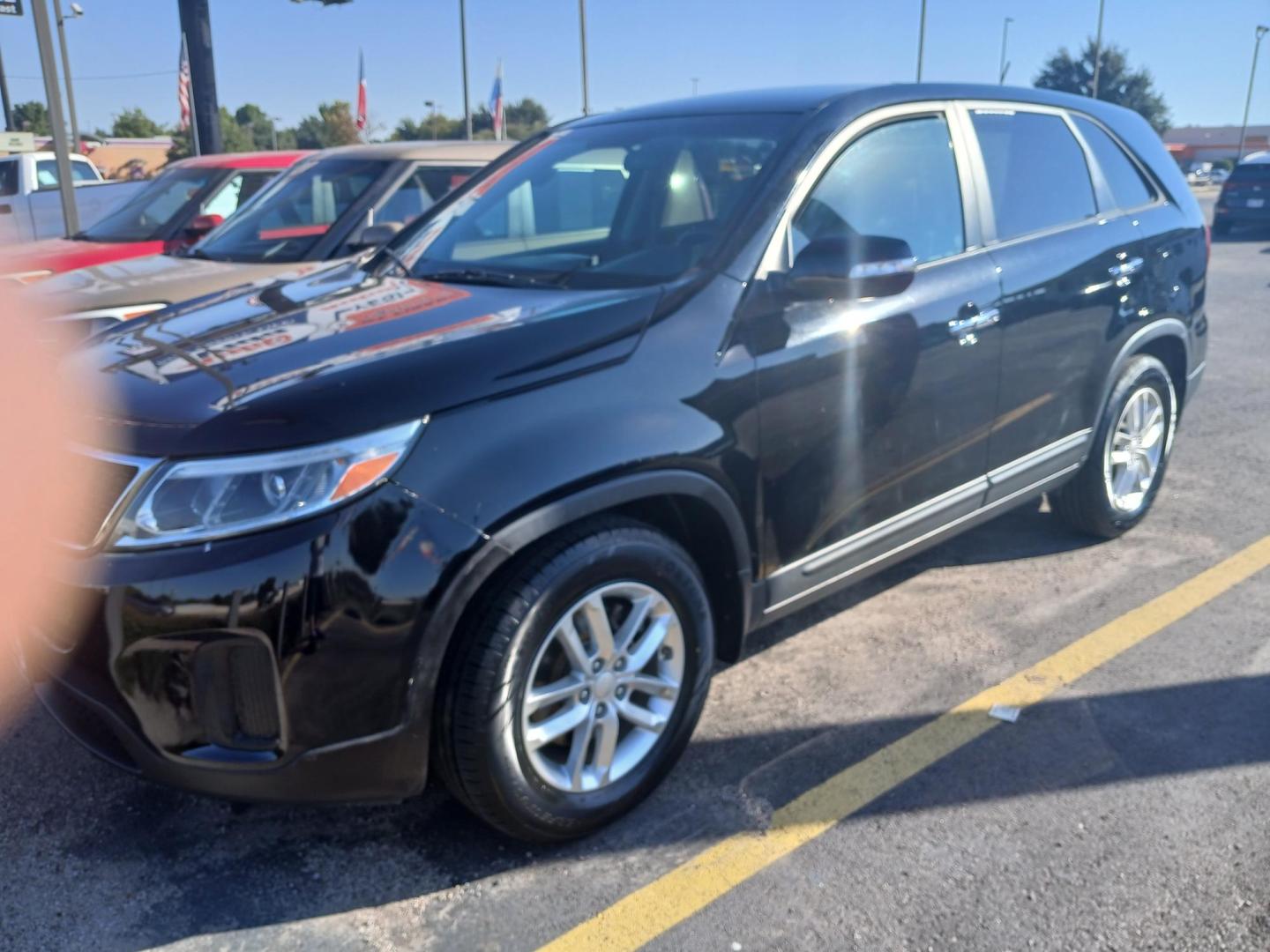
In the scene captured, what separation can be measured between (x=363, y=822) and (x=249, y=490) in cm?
106

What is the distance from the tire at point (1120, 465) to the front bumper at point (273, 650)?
3062 mm

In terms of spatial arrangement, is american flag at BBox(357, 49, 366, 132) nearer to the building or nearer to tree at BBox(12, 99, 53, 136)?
tree at BBox(12, 99, 53, 136)

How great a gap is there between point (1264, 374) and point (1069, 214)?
16.3 feet

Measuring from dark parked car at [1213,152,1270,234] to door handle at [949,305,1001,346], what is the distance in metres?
21.3

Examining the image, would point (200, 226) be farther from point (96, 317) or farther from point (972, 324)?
point (972, 324)

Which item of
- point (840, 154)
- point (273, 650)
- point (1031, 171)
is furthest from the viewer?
point (1031, 171)

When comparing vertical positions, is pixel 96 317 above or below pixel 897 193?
below

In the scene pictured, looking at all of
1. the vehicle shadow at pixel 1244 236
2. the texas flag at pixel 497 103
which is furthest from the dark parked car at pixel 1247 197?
the texas flag at pixel 497 103

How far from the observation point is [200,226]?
7.39m

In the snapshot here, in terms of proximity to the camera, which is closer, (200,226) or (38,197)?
(200,226)

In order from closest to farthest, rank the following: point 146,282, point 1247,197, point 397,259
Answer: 1. point 397,259
2. point 146,282
3. point 1247,197

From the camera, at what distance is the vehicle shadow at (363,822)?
2570mm

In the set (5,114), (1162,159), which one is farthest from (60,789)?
(5,114)

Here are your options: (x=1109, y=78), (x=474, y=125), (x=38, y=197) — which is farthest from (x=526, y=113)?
(x=38, y=197)
